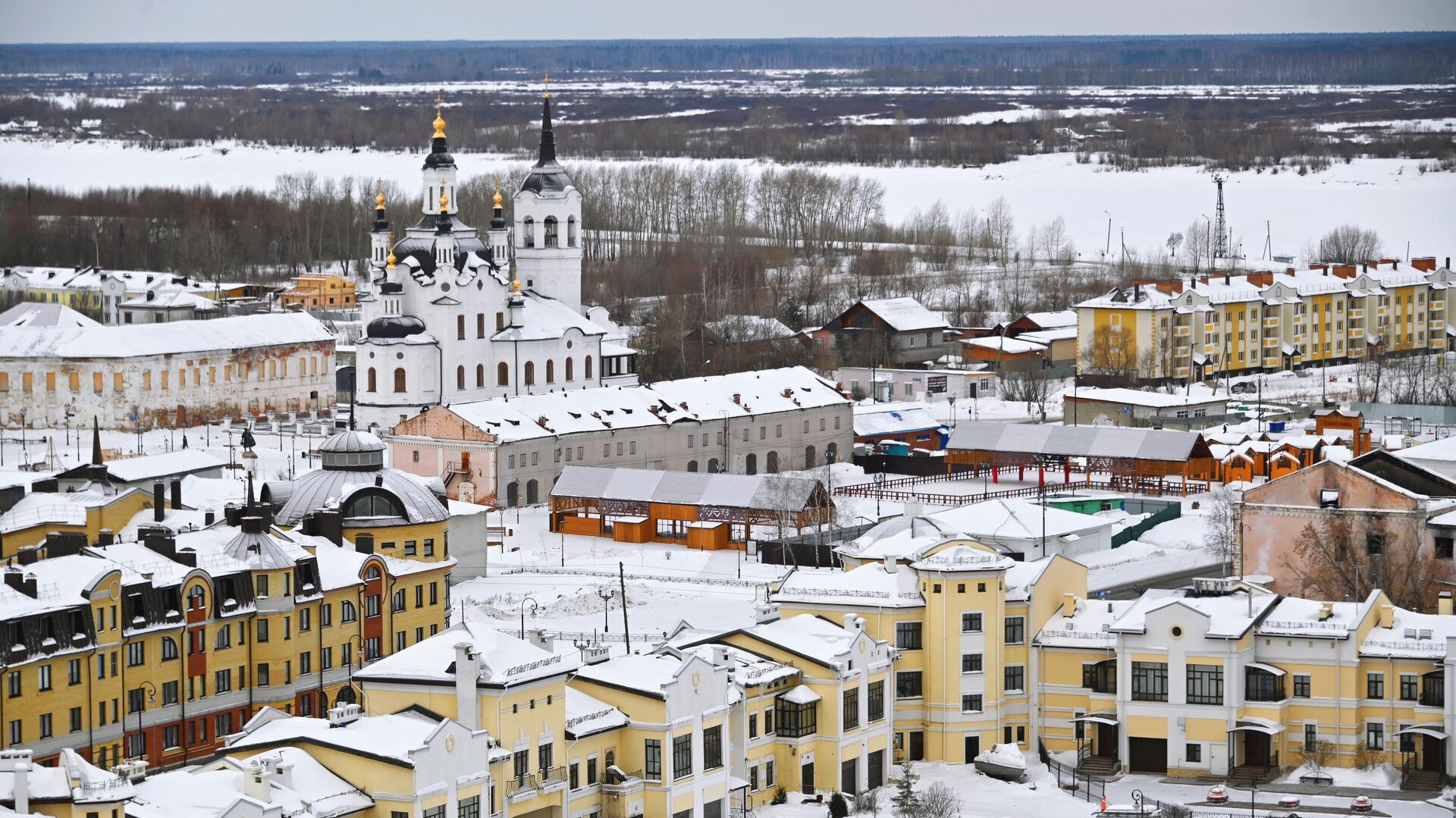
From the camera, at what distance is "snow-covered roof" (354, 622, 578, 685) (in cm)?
3122

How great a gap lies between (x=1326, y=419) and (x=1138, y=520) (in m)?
8.51

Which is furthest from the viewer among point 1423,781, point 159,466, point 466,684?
point 159,466

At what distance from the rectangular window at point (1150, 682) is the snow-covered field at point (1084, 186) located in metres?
77.9

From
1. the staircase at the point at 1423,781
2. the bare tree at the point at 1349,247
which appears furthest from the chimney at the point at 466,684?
the bare tree at the point at 1349,247

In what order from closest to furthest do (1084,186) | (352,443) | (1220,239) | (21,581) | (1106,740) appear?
(21,581) < (1106,740) < (352,443) < (1220,239) < (1084,186)

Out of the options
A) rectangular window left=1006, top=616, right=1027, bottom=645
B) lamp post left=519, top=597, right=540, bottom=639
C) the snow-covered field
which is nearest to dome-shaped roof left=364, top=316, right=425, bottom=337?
lamp post left=519, top=597, right=540, bottom=639

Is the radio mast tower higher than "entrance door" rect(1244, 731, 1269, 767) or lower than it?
higher

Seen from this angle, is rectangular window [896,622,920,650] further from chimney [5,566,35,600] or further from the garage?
chimney [5,566,35,600]

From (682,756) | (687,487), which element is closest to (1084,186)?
(687,487)

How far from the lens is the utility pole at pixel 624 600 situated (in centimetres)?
4116

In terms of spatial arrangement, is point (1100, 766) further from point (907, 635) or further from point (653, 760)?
point (653, 760)

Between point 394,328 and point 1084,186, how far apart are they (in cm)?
8016

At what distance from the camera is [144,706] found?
35.1 metres

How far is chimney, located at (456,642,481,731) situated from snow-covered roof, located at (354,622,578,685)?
127mm
